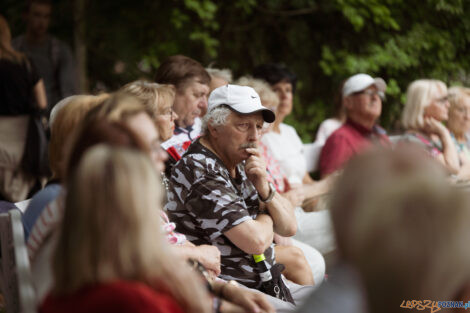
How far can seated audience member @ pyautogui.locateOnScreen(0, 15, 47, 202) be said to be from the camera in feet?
13.7

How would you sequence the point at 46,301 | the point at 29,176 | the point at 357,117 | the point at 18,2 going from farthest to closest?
the point at 18,2, the point at 357,117, the point at 29,176, the point at 46,301

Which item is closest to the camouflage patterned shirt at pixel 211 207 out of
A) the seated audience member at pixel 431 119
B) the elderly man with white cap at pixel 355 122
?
the elderly man with white cap at pixel 355 122

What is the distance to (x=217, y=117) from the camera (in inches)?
A: 112

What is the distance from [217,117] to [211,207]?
492 millimetres

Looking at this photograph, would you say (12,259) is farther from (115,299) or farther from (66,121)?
(115,299)

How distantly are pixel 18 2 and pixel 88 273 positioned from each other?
16.7ft

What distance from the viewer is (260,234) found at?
101 inches

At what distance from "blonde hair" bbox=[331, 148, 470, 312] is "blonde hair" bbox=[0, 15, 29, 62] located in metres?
3.40

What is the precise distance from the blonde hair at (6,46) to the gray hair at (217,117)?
198cm

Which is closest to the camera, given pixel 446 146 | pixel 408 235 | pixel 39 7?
pixel 408 235

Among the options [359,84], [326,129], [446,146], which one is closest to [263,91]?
[359,84]

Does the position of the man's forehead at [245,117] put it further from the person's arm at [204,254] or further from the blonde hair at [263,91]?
the blonde hair at [263,91]

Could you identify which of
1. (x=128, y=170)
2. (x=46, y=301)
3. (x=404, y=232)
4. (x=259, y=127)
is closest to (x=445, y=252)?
(x=404, y=232)

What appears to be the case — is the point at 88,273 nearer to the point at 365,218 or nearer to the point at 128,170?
the point at 128,170
